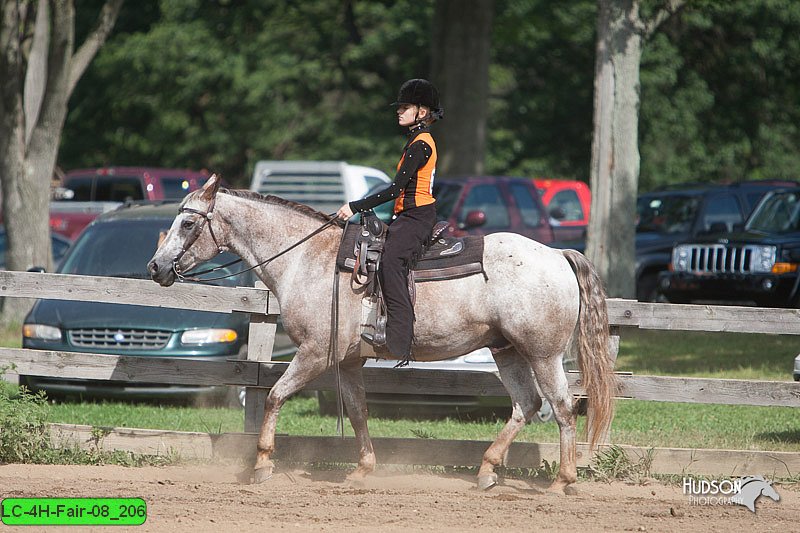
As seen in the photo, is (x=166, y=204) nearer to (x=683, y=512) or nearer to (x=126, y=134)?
(x=683, y=512)

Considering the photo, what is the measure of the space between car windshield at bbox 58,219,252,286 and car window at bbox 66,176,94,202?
42.2 ft

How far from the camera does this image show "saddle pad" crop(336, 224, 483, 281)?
793 centimetres

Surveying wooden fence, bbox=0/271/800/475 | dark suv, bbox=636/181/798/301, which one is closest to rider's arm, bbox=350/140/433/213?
wooden fence, bbox=0/271/800/475

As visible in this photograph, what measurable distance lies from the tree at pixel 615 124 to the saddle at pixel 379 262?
8696mm

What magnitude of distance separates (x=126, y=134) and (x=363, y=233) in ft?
107

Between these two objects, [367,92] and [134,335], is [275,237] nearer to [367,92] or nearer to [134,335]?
[134,335]

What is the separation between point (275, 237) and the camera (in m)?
8.29

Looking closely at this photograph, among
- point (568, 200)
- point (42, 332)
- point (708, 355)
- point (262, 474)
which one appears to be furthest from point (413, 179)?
point (568, 200)

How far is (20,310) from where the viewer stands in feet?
55.8

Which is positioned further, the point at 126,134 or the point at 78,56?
the point at 126,134

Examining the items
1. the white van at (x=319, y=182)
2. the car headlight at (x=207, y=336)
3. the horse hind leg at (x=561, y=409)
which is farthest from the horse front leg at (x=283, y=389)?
the white van at (x=319, y=182)

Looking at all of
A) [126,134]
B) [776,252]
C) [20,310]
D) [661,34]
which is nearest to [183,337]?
[20,310]

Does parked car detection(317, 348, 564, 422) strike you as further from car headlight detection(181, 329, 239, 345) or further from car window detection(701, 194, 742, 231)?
car window detection(701, 194, 742, 231)

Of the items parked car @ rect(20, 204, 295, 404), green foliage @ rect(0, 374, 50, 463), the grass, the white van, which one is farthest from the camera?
the white van
